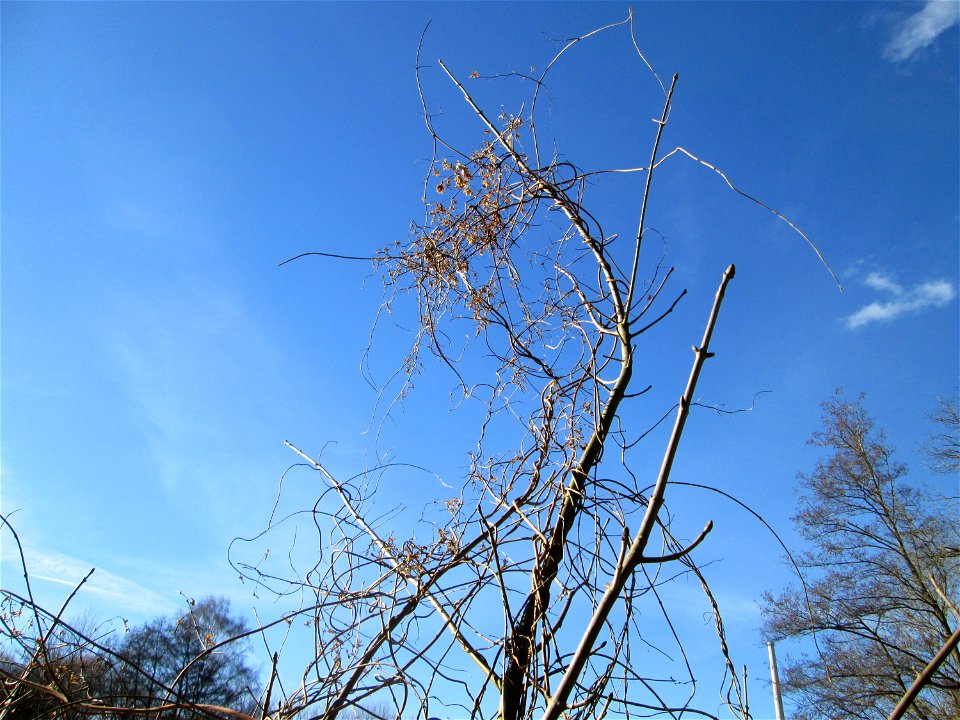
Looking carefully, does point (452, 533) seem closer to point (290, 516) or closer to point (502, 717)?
point (502, 717)

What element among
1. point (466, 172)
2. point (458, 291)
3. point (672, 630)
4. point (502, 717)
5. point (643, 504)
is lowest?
point (502, 717)

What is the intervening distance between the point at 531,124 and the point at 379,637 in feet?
2.90

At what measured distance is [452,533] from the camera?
3.04 feet

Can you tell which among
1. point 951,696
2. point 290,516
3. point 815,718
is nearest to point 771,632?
point 815,718

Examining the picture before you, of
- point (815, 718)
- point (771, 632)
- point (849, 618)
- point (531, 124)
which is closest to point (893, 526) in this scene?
point (849, 618)

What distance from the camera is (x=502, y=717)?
0.72 metres

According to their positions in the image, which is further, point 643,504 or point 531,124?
point 531,124

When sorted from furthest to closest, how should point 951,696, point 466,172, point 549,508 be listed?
point 951,696
point 466,172
point 549,508

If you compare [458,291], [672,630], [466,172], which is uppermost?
[466,172]

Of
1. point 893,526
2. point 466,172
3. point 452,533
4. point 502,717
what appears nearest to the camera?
point 502,717

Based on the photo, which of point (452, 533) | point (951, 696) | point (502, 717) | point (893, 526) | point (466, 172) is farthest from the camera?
point (893, 526)

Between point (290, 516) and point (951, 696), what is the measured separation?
41.4ft

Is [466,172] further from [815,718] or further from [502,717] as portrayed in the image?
[815,718]

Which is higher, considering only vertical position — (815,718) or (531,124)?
(815,718)
